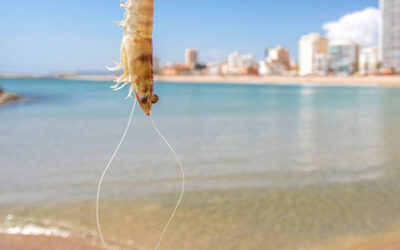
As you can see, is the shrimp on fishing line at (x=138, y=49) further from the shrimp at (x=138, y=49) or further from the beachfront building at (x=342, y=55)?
the beachfront building at (x=342, y=55)

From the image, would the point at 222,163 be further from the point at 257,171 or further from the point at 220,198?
the point at 220,198

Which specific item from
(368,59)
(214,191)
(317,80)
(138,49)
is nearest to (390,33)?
(368,59)

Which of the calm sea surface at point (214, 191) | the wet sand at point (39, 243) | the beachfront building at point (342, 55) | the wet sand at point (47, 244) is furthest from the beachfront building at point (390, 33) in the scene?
the wet sand at point (39, 243)

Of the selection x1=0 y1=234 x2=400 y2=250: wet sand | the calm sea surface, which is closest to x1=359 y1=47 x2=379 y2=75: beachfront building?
the calm sea surface

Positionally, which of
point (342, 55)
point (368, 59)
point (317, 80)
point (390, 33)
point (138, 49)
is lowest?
point (138, 49)

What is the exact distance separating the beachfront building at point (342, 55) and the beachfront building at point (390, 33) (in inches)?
780

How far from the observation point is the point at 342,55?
161625mm

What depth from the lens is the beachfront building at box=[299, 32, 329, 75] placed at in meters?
157

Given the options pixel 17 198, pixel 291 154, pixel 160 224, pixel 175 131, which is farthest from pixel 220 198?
pixel 175 131

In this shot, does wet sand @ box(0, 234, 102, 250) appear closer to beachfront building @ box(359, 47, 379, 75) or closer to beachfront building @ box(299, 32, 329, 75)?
beachfront building @ box(299, 32, 329, 75)

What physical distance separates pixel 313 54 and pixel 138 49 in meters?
169

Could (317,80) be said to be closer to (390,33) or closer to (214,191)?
(390,33)

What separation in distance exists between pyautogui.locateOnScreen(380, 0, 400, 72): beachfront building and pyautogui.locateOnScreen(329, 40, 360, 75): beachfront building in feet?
65.0

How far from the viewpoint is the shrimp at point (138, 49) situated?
988 mm
